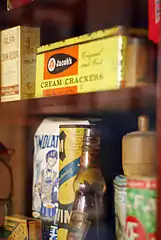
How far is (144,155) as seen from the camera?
66cm

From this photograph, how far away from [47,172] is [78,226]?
0.15 m

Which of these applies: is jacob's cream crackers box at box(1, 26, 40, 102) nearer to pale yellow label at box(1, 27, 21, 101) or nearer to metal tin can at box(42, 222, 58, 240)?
pale yellow label at box(1, 27, 21, 101)

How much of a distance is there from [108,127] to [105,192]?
0.11 m

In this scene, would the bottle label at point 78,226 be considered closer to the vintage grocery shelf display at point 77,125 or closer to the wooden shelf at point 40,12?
the vintage grocery shelf display at point 77,125

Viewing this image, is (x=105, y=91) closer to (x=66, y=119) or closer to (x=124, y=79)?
(x=124, y=79)

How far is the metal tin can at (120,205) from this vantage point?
0.73 metres

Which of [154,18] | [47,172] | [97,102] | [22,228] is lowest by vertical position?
[22,228]

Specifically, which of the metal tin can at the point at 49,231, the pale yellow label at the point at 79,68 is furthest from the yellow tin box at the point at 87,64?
the metal tin can at the point at 49,231

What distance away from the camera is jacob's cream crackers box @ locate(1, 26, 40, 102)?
0.90 m

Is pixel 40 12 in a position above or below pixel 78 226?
above

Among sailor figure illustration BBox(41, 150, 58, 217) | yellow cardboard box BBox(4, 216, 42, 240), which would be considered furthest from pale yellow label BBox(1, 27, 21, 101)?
yellow cardboard box BBox(4, 216, 42, 240)

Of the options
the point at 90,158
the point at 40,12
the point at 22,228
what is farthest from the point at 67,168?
the point at 40,12

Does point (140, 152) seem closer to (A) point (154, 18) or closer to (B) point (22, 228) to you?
(A) point (154, 18)

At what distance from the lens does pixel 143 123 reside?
2.23 ft
